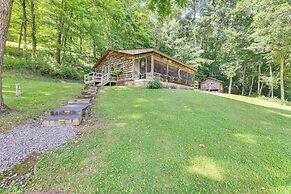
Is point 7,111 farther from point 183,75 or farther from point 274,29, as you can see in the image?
point 274,29

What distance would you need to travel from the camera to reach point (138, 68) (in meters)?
15.9

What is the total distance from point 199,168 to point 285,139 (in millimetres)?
3176

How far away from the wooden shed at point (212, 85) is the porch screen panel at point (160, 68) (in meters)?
16.7

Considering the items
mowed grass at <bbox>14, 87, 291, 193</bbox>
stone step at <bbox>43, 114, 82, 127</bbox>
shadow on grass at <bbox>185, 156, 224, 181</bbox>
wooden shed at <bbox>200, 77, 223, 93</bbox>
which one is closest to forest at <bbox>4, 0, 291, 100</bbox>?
wooden shed at <bbox>200, 77, 223, 93</bbox>

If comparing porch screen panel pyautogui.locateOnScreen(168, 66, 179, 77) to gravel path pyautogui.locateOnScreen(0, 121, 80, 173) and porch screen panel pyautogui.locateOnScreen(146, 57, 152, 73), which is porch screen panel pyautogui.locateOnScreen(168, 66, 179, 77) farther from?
gravel path pyautogui.locateOnScreen(0, 121, 80, 173)

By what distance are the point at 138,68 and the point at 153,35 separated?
58.4 feet

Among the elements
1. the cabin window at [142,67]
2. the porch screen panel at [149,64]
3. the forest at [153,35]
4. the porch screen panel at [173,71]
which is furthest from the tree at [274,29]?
the cabin window at [142,67]

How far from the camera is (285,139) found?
4.34m

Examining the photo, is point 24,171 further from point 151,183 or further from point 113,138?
point 151,183

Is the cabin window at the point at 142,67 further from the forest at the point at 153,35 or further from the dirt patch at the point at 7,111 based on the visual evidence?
the dirt patch at the point at 7,111

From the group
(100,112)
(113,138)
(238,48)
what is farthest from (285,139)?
(238,48)

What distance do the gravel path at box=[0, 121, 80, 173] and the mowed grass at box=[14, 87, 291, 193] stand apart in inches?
17.6

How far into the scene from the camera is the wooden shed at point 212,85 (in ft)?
98.8

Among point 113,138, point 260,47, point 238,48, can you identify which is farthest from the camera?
point 238,48
